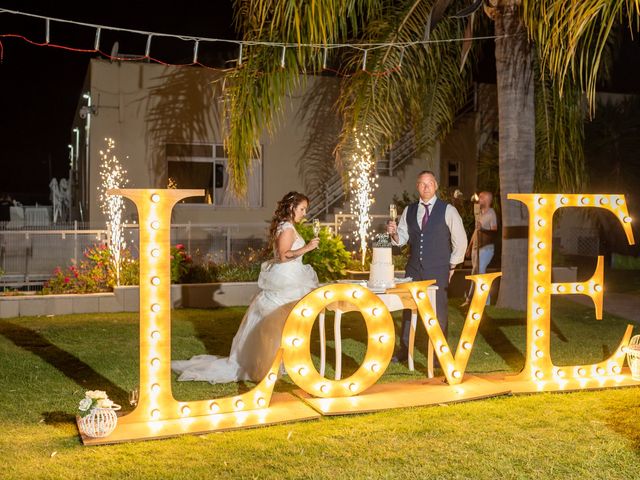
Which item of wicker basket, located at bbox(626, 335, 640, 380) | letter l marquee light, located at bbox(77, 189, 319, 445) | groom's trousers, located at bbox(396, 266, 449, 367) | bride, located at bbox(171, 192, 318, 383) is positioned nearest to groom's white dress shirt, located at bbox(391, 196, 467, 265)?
groom's trousers, located at bbox(396, 266, 449, 367)

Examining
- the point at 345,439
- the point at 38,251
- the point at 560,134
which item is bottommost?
the point at 345,439

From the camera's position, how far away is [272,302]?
808cm

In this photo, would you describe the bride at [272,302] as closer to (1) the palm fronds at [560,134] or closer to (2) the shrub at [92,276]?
(2) the shrub at [92,276]

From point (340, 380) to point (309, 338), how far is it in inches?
19.0

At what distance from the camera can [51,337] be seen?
1035 centimetres

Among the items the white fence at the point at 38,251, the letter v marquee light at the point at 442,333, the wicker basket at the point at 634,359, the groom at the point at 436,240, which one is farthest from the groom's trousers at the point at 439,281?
the white fence at the point at 38,251

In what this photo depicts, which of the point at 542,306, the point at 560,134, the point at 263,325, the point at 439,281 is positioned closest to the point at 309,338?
the point at 263,325

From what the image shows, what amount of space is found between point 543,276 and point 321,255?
6.76 metres

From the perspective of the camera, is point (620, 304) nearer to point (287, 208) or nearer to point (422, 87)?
point (422, 87)

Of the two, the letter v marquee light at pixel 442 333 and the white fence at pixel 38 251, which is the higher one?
the white fence at pixel 38 251

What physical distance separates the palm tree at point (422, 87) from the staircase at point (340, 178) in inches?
188

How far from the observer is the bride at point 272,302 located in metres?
7.86

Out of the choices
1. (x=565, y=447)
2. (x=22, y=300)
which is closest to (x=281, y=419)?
(x=565, y=447)

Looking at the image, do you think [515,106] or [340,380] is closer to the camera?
[340,380]
